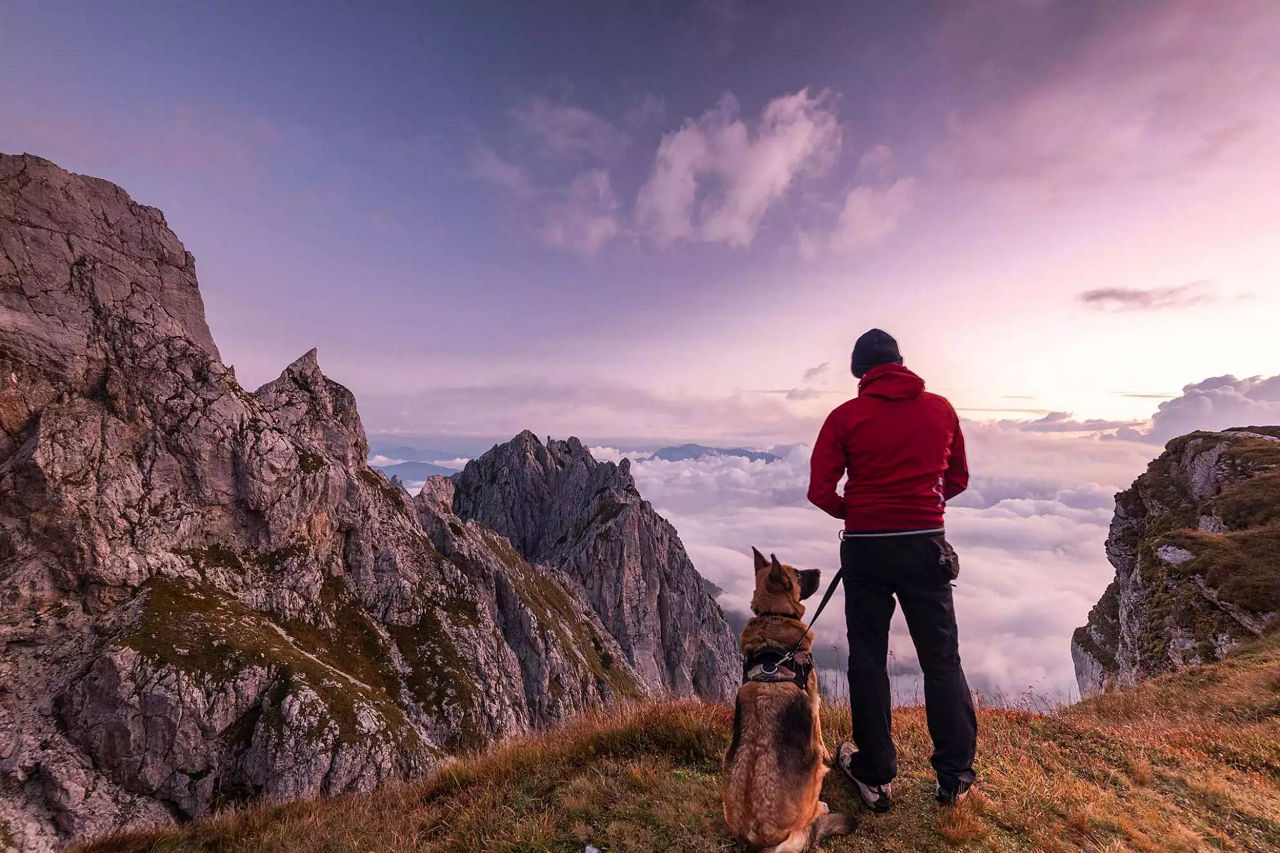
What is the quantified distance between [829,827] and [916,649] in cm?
224

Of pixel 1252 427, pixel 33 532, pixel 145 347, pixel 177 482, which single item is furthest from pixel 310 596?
pixel 1252 427

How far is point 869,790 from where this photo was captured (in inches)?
234

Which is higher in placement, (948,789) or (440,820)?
(948,789)

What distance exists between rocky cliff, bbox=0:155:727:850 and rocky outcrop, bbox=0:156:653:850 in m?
0.21

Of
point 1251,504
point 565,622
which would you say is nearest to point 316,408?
point 565,622

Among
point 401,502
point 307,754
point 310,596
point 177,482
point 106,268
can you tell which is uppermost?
point 106,268

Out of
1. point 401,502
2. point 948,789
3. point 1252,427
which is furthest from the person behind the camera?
point 401,502

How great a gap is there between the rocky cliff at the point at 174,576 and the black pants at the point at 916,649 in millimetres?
54829

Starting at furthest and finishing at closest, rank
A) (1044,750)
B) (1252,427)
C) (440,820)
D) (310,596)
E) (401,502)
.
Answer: (401,502), (1252,427), (310,596), (1044,750), (440,820)

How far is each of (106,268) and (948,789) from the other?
3794 inches

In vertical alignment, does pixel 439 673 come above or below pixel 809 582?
below

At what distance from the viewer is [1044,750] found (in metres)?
7.52

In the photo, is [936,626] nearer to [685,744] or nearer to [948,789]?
[948,789]

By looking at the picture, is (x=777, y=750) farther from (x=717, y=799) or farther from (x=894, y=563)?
(x=894, y=563)
